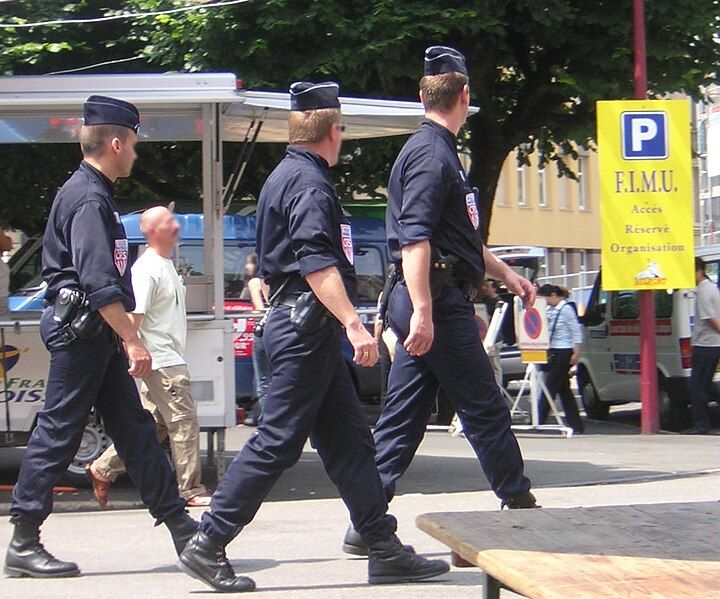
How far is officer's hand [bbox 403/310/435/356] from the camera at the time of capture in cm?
582

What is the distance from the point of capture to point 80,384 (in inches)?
243

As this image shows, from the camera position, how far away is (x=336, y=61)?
15.7 metres

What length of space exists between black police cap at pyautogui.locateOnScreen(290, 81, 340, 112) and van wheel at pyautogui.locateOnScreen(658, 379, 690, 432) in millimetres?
10211

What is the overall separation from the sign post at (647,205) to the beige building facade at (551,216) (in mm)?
34356

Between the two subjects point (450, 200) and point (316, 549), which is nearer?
point (450, 200)

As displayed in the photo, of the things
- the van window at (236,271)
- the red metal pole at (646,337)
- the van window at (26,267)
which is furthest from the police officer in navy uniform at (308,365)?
the van window at (236,271)

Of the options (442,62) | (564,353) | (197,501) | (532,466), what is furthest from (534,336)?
(442,62)

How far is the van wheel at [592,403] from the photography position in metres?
17.6

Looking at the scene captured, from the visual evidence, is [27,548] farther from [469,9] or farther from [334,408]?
[469,9]

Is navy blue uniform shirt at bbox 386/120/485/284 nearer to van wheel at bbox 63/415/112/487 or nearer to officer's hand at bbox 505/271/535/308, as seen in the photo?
officer's hand at bbox 505/271/535/308

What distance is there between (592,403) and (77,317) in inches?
488

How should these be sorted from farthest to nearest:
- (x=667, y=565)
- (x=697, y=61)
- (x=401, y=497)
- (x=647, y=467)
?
(x=697, y=61), (x=647, y=467), (x=401, y=497), (x=667, y=565)

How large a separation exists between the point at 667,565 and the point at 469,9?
516 inches

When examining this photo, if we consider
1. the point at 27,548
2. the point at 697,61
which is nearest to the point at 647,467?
the point at 27,548
